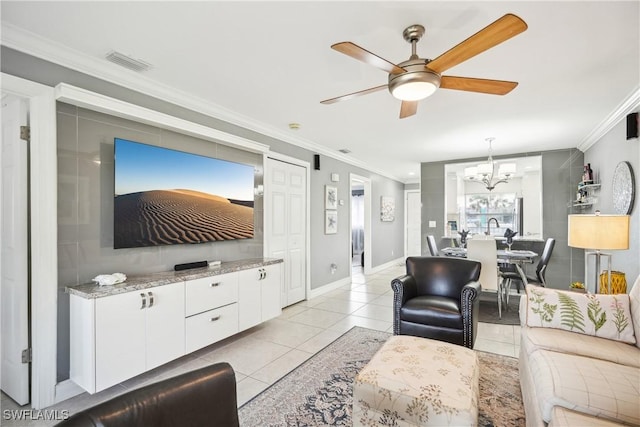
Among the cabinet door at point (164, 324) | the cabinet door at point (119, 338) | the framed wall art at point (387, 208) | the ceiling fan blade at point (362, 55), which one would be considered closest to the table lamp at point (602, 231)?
the ceiling fan blade at point (362, 55)

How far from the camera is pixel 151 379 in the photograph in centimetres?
247

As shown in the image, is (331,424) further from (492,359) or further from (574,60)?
(574,60)

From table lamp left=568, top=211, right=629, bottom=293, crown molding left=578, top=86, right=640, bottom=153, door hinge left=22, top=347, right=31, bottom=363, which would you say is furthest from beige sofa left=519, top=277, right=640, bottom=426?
door hinge left=22, top=347, right=31, bottom=363

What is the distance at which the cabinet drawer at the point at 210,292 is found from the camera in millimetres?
2652

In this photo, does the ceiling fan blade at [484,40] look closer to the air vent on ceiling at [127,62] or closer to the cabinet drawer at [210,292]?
the air vent on ceiling at [127,62]

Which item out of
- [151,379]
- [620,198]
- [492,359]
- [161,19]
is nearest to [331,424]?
[151,379]

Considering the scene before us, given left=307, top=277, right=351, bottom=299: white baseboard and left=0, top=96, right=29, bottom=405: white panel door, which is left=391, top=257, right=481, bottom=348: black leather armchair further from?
left=0, top=96, right=29, bottom=405: white panel door

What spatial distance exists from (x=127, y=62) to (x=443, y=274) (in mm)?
3430

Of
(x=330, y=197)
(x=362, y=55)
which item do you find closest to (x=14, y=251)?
(x=362, y=55)

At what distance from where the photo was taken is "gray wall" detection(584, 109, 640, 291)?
3.03 m

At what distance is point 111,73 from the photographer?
96.8 inches

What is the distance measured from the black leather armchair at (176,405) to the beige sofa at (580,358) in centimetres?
134

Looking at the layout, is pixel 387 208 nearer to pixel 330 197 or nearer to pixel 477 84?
pixel 330 197

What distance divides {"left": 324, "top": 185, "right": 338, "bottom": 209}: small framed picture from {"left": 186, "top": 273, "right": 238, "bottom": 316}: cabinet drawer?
8.46 feet
